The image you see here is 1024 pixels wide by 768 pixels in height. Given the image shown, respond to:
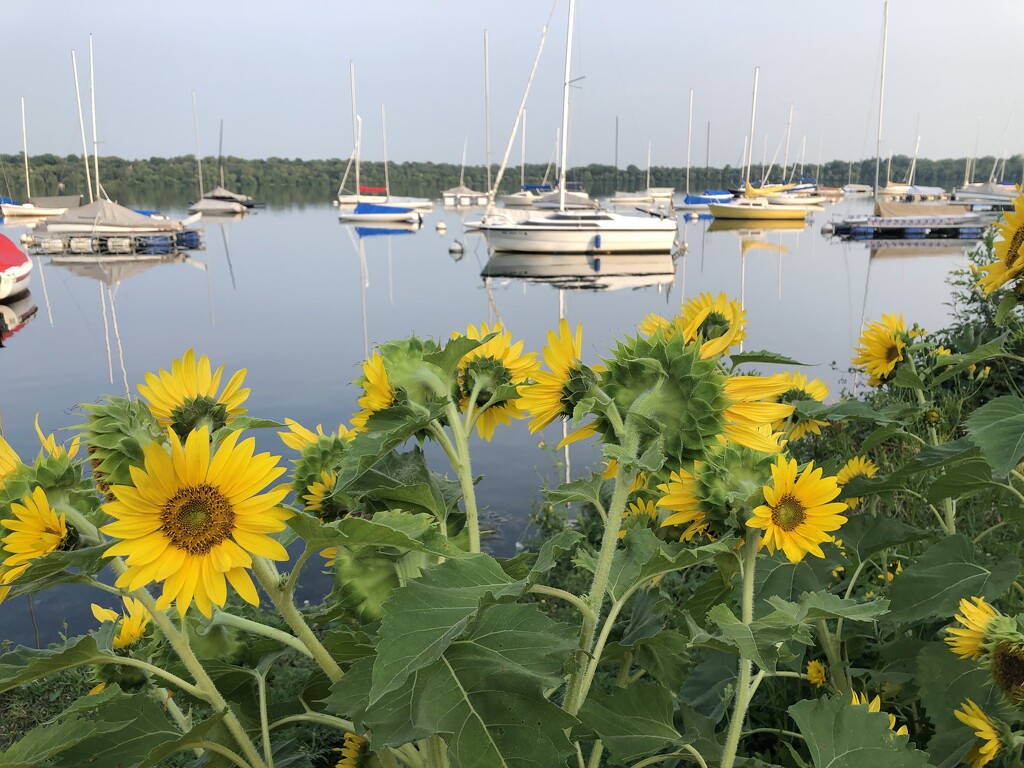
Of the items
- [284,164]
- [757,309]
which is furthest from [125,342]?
[284,164]

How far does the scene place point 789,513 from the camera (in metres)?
1.10

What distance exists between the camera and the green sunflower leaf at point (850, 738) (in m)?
0.98

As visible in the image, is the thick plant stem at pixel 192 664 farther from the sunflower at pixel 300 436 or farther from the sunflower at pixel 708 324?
the sunflower at pixel 708 324

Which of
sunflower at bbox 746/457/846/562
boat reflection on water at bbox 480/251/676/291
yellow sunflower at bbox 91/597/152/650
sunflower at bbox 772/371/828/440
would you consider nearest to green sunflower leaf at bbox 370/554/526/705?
sunflower at bbox 746/457/846/562

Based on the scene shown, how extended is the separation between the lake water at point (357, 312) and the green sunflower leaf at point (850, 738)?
265 centimetres

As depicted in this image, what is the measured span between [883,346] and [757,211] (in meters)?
46.4

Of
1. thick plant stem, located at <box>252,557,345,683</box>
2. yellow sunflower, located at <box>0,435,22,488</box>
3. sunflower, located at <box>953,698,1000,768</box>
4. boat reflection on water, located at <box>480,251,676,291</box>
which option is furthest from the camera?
boat reflection on water, located at <box>480,251,676,291</box>

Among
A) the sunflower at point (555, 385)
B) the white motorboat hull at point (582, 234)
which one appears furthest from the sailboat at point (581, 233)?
the sunflower at point (555, 385)

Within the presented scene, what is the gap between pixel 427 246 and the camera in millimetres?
33719

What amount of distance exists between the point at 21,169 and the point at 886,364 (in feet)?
269

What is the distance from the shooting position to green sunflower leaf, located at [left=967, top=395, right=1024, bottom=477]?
4.17 ft

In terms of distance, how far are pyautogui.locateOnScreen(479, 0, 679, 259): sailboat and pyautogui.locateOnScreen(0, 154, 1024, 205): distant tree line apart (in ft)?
138

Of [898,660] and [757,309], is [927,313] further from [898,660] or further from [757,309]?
[898,660]

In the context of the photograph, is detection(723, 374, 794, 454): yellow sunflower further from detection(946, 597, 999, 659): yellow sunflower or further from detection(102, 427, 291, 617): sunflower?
detection(946, 597, 999, 659): yellow sunflower
